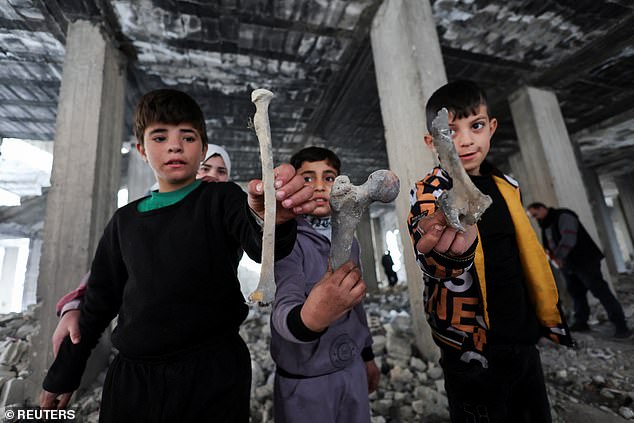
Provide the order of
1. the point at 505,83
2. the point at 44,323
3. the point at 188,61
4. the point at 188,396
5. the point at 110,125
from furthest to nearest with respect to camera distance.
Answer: the point at 505,83, the point at 188,61, the point at 110,125, the point at 44,323, the point at 188,396

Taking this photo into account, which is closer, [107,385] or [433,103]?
[107,385]

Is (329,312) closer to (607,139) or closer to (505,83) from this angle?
(505,83)

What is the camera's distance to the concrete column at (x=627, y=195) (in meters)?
11.6

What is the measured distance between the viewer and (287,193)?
0.53 m

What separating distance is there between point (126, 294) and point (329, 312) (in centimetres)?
67

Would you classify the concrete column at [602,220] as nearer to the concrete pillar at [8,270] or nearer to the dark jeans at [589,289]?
the dark jeans at [589,289]

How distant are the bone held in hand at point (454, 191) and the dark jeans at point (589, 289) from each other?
12.3 ft

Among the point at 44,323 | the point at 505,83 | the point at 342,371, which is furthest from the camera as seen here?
the point at 505,83

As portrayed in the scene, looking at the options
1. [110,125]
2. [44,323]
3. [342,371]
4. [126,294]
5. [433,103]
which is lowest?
[342,371]

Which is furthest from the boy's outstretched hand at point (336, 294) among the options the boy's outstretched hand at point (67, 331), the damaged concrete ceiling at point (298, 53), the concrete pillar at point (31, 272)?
the concrete pillar at point (31, 272)

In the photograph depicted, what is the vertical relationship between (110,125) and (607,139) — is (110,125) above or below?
below

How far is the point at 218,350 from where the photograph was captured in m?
0.87

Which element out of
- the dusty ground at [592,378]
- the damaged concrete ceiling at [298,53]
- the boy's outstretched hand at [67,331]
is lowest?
the dusty ground at [592,378]

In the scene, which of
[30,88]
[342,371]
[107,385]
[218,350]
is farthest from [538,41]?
[30,88]
